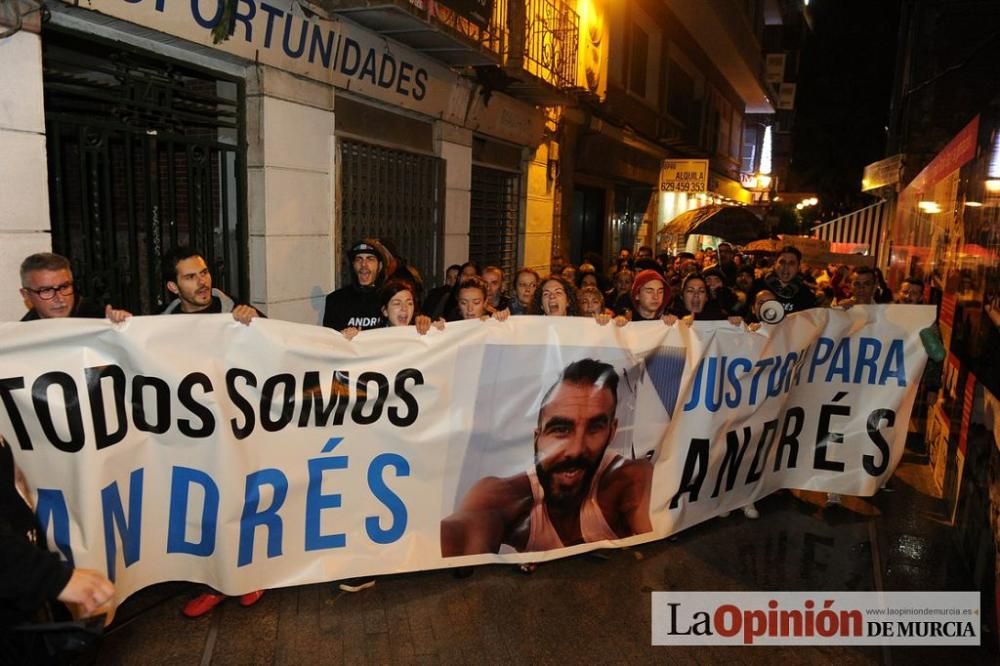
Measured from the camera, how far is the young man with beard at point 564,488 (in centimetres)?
407

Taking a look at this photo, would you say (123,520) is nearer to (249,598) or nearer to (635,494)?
(249,598)

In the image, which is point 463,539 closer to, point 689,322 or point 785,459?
point 689,322

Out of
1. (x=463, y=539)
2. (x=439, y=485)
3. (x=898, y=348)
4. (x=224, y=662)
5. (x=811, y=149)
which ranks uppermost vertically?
(x=811, y=149)

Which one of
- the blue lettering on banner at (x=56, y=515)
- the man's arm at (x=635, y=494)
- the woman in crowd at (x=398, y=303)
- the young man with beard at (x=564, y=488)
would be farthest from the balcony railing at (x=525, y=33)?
the blue lettering on banner at (x=56, y=515)

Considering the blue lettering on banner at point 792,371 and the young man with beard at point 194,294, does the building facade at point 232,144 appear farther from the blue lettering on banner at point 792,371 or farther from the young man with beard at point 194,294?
the blue lettering on banner at point 792,371

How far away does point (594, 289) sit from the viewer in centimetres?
591

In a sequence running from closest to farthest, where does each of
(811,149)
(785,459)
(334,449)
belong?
(334,449) → (785,459) → (811,149)

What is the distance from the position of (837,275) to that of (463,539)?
34.8 feet

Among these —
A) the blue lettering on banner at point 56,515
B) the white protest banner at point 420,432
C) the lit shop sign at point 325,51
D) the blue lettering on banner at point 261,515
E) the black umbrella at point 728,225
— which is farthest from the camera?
Answer: the black umbrella at point 728,225

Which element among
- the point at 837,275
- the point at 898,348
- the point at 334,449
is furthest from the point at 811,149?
the point at 334,449

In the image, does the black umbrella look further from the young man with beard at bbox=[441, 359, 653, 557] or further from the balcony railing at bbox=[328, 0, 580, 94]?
the young man with beard at bbox=[441, 359, 653, 557]

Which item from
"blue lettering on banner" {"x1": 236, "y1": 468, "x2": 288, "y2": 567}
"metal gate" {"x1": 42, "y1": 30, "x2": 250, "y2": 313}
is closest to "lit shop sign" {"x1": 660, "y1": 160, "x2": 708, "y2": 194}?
"metal gate" {"x1": 42, "y1": 30, "x2": 250, "y2": 313}
